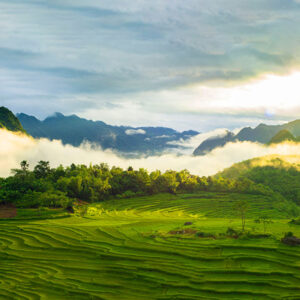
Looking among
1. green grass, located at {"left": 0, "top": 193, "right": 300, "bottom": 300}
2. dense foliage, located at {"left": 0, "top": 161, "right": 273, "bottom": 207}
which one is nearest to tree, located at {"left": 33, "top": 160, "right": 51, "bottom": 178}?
dense foliage, located at {"left": 0, "top": 161, "right": 273, "bottom": 207}

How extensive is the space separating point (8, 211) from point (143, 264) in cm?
5266

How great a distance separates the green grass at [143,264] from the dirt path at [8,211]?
47.5 ft

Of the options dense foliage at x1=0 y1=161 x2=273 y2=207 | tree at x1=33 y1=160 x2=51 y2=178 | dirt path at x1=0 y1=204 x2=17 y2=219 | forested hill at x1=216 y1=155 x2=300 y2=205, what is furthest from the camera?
forested hill at x1=216 y1=155 x2=300 y2=205

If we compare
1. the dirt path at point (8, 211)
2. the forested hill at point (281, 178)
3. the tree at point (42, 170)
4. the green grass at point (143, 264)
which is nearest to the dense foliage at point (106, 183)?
the tree at point (42, 170)

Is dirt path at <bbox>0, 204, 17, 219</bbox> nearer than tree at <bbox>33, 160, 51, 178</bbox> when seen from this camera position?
Yes

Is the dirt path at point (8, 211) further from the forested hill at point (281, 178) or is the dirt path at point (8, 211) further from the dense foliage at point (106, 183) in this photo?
the forested hill at point (281, 178)

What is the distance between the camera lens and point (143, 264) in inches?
1559

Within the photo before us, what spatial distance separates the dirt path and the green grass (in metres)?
14.5

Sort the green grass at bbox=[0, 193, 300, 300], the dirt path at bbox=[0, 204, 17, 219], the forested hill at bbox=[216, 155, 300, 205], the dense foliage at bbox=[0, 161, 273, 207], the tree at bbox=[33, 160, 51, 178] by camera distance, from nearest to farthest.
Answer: the green grass at bbox=[0, 193, 300, 300] → the dirt path at bbox=[0, 204, 17, 219] → the dense foliage at bbox=[0, 161, 273, 207] → the tree at bbox=[33, 160, 51, 178] → the forested hill at bbox=[216, 155, 300, 205]

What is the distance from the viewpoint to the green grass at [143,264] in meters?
32.9

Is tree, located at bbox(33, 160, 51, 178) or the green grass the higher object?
tree, located at bbox(33, 160, 51, 178)

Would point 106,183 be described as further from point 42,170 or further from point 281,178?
point 281,178

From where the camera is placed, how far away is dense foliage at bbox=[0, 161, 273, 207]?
107625mm

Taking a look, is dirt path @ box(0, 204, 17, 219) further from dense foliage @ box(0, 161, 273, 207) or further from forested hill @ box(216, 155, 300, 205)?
forested hill @ box(216, 155, 300, 205)
